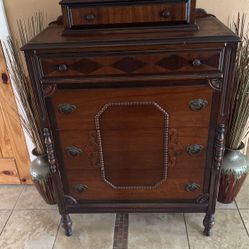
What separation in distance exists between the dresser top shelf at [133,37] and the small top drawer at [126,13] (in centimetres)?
4

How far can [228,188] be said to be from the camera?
167 centimetres

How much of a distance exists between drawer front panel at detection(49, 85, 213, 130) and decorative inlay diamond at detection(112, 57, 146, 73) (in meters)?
0.09

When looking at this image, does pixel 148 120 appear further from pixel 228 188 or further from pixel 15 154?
pixel 15 154

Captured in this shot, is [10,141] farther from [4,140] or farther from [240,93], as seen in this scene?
[240,93]

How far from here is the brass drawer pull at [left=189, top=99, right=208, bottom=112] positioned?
1178mm

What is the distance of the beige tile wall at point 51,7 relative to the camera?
1.52m

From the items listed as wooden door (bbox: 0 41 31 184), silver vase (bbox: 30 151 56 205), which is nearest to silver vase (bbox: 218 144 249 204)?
silver vase (bbox: 30 151 56 205)

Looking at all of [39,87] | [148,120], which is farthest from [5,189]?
[148,120]

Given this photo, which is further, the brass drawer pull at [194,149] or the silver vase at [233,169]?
the silver vase at [233,169]

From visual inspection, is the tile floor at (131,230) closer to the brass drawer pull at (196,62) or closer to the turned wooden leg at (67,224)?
the turned wooden leg at (67,224)

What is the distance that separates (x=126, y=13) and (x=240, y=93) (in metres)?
0.72

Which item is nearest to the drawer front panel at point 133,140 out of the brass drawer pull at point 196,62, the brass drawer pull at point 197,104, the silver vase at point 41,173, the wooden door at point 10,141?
the brass drawer pull at point 197,104

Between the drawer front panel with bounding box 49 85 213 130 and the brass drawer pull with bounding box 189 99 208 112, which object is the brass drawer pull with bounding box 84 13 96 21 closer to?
the drawer front panel with bounding box 49 85 213 130

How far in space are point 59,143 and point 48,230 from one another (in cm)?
64
